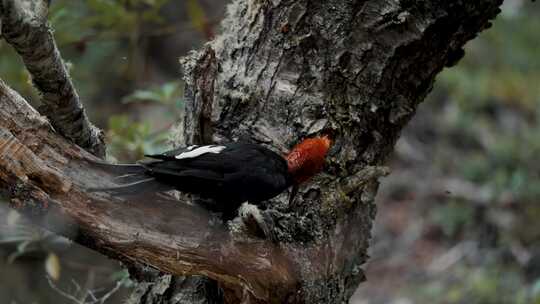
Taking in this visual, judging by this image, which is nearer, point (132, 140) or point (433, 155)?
point (132, 140)

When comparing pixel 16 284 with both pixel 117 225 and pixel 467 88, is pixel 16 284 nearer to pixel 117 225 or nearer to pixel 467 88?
pixel 117 225

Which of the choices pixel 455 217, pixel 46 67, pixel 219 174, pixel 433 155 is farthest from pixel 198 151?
pixel 433 155

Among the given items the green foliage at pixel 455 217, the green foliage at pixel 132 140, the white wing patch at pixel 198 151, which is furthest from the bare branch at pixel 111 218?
the green foliage at pixel 455 217

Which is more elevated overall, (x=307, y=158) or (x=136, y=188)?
(x=307, y=158)

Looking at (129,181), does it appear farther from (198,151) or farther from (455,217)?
(455,217)

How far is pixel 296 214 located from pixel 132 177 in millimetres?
570

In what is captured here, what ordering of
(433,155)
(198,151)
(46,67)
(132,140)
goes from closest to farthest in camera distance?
(46,67), (198,151), (132,140), (433,155)

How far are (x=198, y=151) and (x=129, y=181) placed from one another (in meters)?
0.24

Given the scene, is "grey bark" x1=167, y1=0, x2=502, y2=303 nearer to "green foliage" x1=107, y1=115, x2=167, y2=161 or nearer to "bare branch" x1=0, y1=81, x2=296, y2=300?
"bare branch" x1=0, y1=81, x2=296, y2=300

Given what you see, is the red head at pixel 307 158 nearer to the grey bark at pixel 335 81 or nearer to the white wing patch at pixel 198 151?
the grey bark at pixel 335 81

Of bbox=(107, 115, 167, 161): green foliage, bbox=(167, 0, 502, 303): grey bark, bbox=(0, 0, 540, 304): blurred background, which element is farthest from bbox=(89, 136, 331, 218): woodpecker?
bbox=(0, 0, 540, 304): blurred background

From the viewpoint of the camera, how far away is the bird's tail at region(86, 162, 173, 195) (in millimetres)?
2186

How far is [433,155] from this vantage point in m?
7.25

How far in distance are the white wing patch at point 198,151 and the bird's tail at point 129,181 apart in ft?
0.36
